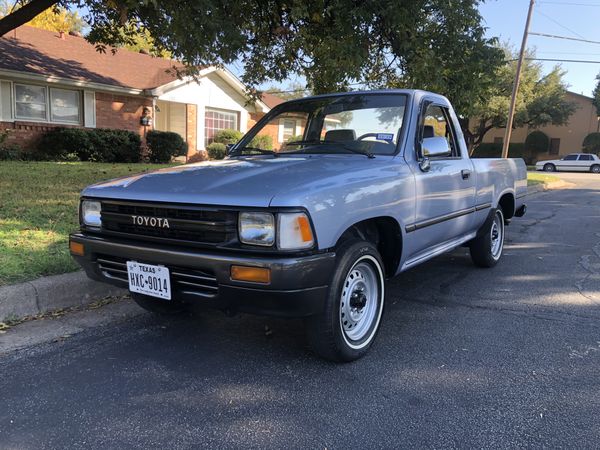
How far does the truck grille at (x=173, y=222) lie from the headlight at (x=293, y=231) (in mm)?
289

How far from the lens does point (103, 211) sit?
3307 mm

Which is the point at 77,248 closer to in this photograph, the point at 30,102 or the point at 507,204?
the point at 507,204

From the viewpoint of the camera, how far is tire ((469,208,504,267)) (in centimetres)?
554

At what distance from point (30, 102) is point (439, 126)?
50.2ft

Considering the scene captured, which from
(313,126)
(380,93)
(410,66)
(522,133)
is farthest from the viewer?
(522,133)

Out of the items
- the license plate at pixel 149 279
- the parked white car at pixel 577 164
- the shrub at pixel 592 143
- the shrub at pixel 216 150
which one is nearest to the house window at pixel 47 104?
the shrub at pixel 216 150

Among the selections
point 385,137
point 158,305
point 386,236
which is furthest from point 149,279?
point 385,137

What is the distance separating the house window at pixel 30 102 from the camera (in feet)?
50.7

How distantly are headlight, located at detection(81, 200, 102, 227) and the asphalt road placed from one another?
871mm

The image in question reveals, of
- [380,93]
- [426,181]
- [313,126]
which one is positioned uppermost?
[380,93]

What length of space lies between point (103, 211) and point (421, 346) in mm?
2452

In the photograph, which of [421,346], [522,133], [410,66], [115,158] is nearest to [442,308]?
[421,346]

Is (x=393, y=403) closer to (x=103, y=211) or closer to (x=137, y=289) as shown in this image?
(x=137, y=289)

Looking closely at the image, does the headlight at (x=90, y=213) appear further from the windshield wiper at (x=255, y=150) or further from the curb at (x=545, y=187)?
the curb at (x=545, y=187)
